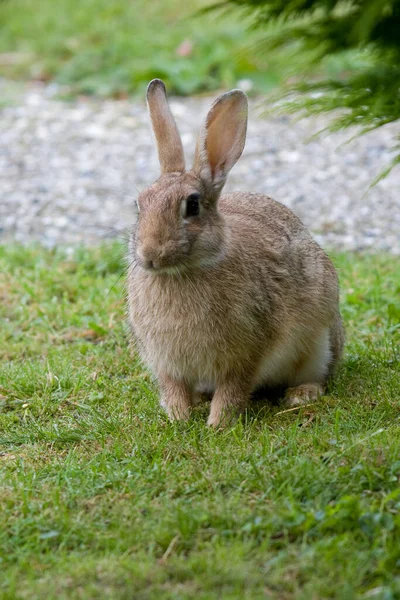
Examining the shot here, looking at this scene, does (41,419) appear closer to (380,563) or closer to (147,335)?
(147,335)

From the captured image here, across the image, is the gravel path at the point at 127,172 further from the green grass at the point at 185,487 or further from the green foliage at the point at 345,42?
the green foliage at the point at 345,42

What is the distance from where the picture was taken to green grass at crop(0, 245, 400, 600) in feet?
10.8

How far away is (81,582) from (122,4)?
43.7 ft

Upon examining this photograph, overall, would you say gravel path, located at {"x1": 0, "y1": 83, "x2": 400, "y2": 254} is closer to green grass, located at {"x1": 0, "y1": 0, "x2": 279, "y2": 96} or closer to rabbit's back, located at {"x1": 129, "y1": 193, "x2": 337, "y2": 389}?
green grass, located at {"x1": 0, "y1": 0, "x2": 279, "y2": 96}

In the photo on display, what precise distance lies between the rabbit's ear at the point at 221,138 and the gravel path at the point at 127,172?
3012mm

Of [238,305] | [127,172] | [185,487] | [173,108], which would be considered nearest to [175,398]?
[238,305]

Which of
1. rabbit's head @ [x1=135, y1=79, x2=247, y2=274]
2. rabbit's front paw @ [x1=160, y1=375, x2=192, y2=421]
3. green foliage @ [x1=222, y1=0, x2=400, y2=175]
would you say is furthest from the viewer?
rabbit's front paw @ [x1=160, y1=375, x2=192, y2=421]

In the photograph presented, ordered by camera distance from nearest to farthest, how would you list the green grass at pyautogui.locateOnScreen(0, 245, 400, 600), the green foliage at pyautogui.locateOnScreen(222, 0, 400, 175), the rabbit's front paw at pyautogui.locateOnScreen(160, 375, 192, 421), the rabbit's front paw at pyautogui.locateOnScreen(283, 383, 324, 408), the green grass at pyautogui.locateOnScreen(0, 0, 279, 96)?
1. the green grass at pyautogui.locateOnScreen(0, 245, 400, 600)
2. the green foliage at pyautogui.locateOnScreen(222, 0, 400, 175)
3. the rabbit's front paw at pyautogui.locateOnScreen(160, 375, 192, 421)
4. the rabbit's front paw at pyautogui.locateOnScreen(283, 383, 324, 408)
5. the green grass at pyautogui.locateOnScreen(0, 0, 279, 96)

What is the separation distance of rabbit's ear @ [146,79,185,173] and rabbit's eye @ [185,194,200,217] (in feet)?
1.25

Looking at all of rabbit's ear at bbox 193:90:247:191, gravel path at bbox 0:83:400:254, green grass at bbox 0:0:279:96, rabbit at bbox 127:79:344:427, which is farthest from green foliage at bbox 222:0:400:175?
green grass at bbox 0:0:279:96

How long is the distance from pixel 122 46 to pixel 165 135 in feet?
27.7

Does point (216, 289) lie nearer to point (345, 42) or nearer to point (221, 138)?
point (221, 138)

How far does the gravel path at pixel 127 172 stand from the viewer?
8586 millimetres

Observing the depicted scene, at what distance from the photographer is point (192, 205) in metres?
4.63
